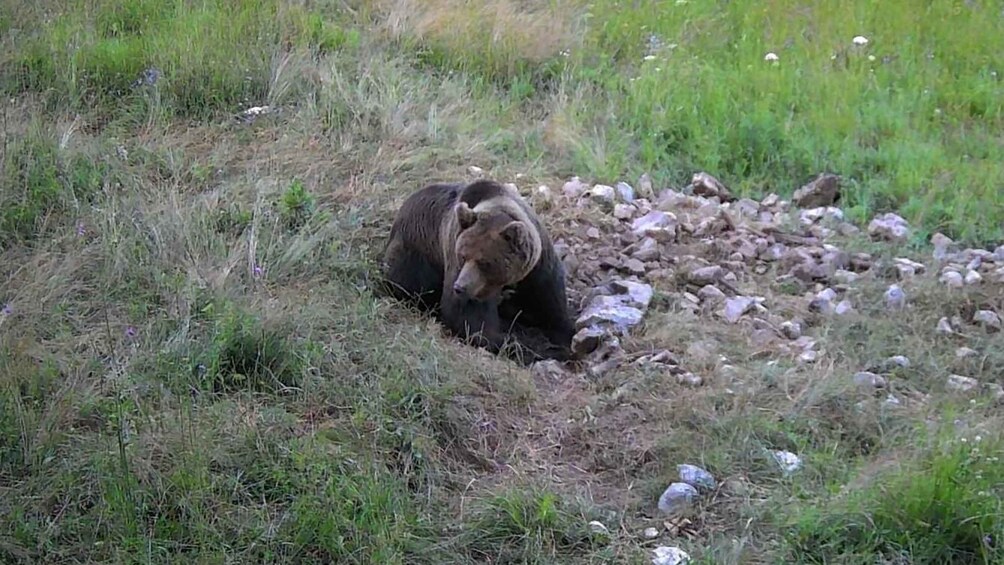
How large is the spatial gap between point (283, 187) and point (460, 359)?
5.63 ft

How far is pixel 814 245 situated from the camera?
17.6ft

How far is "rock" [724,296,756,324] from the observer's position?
4.72 metres

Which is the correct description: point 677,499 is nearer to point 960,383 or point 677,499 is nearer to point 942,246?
point 960,383

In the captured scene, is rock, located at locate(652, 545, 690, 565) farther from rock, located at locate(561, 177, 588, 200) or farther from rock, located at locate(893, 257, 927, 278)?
rock, located at locate(561, 177, 588, 200)

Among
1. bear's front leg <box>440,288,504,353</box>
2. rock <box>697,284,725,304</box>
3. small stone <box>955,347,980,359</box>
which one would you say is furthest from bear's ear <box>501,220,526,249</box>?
small stone <box>955,347,980,359</box>

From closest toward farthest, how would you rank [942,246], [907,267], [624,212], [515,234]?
[515,234] → [907,267] → [942,246] → [624,212]

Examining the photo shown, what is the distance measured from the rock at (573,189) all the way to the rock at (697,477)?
7.99ft

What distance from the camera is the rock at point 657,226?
5457 millimetres

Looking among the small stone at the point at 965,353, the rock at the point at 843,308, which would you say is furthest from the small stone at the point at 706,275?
the small stone at the point at 965,353

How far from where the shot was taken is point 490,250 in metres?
4.71

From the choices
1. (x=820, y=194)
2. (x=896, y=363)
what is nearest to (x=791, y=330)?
(x=896, y=363)

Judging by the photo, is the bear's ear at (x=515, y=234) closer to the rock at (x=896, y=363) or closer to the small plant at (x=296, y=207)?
the small plant at (x=296, y=207)

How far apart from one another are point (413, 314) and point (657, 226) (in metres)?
1.27

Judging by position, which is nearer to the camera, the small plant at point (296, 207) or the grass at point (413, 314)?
the grass at point (413, 314)
